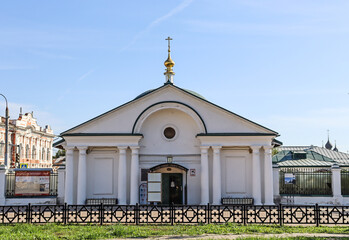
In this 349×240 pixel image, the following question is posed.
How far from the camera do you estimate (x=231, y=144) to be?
71.2 feet

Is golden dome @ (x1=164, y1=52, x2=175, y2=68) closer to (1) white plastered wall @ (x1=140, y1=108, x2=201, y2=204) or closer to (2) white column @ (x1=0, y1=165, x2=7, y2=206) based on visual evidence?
(1) white plastered wall @ (x1=140, y1=108, x2=201, y2=204)

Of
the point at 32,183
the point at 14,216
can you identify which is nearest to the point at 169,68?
the point at 32,183

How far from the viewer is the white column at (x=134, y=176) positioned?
21.5 meters

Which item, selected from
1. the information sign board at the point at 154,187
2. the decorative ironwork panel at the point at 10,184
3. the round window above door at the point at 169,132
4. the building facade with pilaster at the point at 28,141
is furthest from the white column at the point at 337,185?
the building facade with pilaster at the point at 28,141

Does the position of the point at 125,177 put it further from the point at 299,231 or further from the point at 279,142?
the point at 299,231

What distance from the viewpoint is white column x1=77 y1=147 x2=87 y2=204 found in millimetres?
21375

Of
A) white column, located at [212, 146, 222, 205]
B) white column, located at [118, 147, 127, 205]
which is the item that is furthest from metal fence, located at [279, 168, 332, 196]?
white column, located at [118, 147, 127, 205]

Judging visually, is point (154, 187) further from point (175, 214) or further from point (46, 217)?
point (46, 217)

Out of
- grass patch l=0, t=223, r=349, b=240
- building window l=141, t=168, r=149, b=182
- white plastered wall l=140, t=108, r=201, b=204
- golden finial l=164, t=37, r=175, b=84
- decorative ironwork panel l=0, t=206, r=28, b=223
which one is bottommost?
grass patch l=0, t=223, r=349, b=240

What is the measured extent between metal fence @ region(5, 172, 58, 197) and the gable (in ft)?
10.1

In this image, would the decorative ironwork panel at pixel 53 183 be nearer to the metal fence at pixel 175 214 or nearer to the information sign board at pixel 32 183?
the information sign board at pixel 32 183

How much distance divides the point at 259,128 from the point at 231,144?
1757 mm

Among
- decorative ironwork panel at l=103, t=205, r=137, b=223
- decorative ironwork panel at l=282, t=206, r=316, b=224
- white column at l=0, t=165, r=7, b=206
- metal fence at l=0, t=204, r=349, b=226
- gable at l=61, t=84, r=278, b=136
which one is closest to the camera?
decorative ironwork panel at l=282, t=206, r=316, b=224

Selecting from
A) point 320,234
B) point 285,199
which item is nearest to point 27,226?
point 320,234
